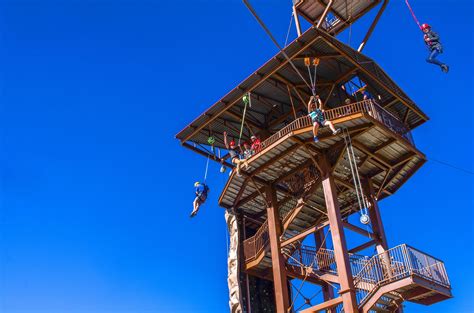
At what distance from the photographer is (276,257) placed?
2509cm

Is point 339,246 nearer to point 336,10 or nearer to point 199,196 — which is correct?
point 199,196

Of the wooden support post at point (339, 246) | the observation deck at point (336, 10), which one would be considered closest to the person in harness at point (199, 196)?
the wooden support post at point (339, 246)

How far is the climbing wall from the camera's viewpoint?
87.9 feet

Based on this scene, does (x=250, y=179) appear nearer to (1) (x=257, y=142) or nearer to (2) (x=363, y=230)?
(1) (x=257, y=142)

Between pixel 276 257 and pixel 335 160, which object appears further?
pixel 335 160

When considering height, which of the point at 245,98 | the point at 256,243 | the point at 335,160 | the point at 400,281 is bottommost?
the point at 400,281

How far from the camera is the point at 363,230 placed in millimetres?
25625

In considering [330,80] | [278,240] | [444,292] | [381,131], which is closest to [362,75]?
[330,80]

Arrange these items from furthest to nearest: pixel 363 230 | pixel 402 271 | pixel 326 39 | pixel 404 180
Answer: pixel 404 180 < pixel 363 230 < pixel 326 39 < pixel 402 271

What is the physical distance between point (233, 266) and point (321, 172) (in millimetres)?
7428

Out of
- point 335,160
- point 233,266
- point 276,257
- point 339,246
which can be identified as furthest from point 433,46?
point 233,266

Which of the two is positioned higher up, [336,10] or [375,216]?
[336,10]

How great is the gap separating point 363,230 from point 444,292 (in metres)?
4.96

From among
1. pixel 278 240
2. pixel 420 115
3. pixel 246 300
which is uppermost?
pixel 420 115
